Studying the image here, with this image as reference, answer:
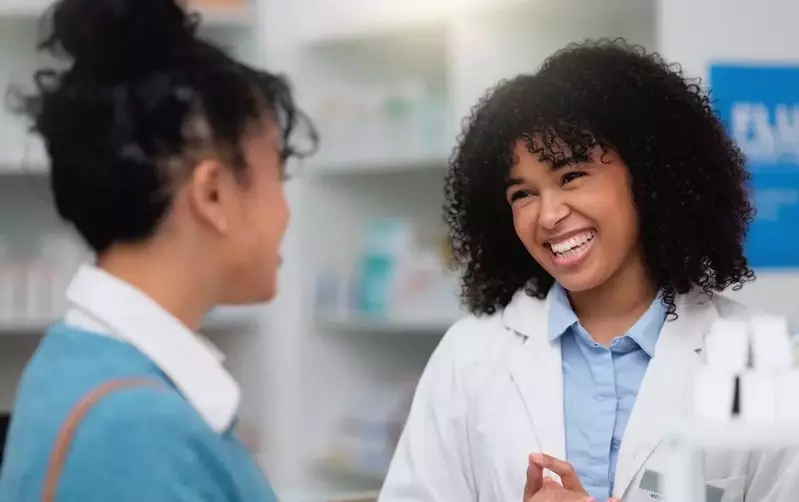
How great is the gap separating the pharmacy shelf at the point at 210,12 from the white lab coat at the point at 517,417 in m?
1.82

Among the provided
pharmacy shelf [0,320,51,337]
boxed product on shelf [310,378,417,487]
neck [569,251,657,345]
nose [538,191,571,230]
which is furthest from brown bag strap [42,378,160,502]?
boxed product on shelf [310,378,417,487]

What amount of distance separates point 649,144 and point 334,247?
6.49 feet

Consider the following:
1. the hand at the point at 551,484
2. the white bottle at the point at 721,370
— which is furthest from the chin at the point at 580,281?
the white bottle at the point at 721,370

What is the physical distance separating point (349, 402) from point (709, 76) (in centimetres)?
169

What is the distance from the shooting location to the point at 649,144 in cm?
160

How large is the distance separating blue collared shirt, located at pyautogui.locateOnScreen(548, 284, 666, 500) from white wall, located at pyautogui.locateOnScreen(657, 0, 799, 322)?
85cm

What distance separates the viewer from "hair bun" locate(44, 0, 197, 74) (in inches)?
37.1

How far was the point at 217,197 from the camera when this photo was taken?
985mm

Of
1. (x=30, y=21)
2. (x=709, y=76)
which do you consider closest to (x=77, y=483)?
(x=709, y=76)

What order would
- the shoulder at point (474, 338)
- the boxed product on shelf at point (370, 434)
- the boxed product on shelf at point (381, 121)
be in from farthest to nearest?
the boxed product on shelf at point (370, 434), the boxed product on shelf at point (381, 121), the shoulder at point (474, 338)

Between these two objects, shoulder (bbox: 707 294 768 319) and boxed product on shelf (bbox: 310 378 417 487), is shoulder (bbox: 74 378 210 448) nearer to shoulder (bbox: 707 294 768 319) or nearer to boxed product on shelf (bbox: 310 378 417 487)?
shoulder (bbox: 707 294 768 319)

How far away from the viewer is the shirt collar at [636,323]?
1.60m

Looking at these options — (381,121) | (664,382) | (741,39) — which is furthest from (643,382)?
(381,121)

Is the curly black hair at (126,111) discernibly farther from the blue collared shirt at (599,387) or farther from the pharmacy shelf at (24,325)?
the pharmacy shelf at (24,325)
